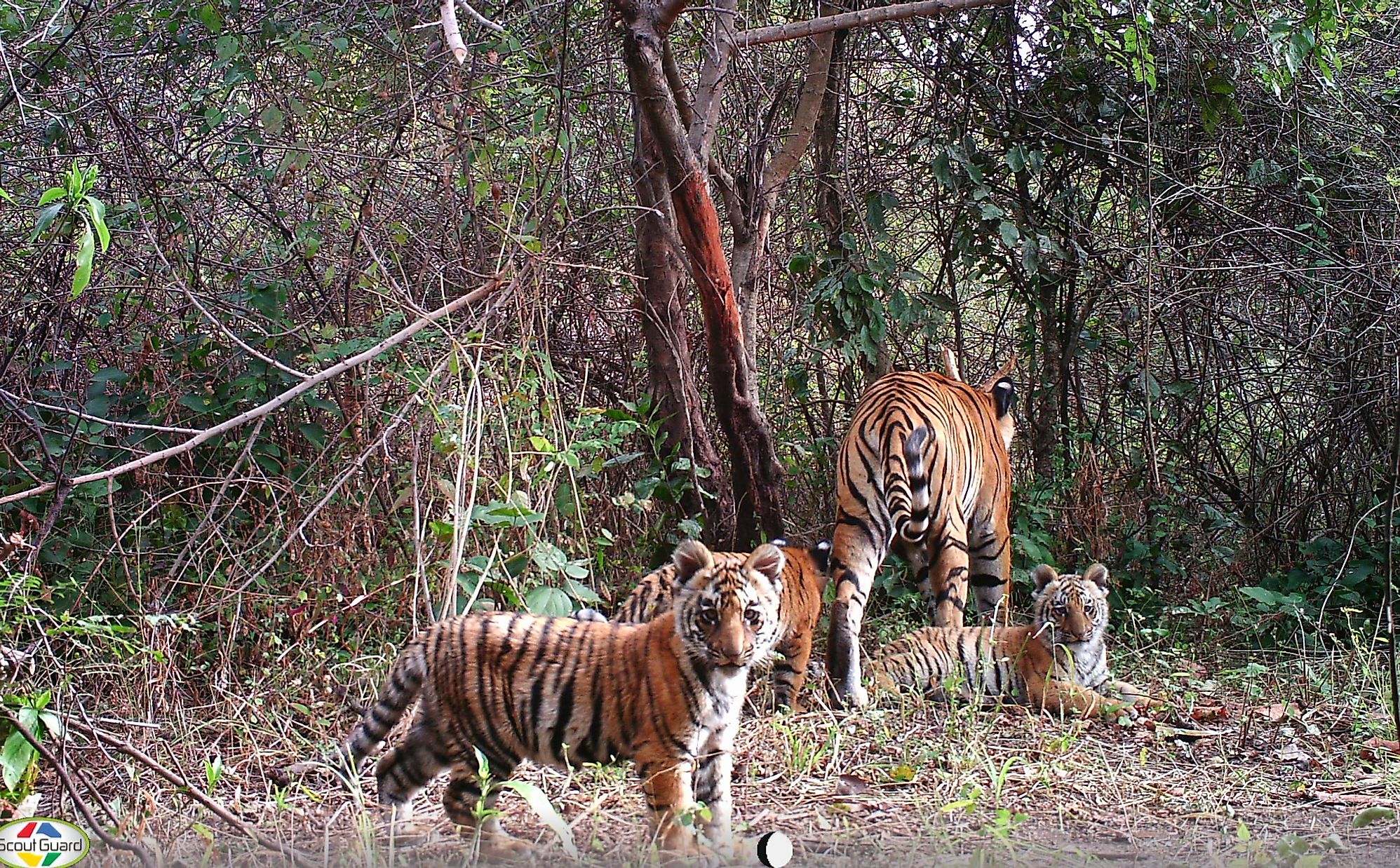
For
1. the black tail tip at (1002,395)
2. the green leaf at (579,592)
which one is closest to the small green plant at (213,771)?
the green leaf at (579,592)

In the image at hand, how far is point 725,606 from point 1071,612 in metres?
2.15

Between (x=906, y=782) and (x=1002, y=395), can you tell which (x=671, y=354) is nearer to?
(x=1002, y=395)

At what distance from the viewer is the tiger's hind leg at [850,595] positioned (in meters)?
5.49

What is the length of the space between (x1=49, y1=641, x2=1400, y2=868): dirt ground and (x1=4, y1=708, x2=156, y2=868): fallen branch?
81 millimetres

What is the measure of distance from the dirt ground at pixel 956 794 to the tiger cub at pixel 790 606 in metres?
0.20

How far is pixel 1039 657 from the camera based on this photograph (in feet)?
18.0

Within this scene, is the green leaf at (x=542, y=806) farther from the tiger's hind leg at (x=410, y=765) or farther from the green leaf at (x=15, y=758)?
the green leaf at (x=15, y=758)

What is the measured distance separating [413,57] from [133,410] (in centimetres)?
203

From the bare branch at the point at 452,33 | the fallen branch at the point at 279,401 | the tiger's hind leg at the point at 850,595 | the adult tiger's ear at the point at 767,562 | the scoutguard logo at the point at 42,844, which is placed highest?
the bare branch at the point at 452,33

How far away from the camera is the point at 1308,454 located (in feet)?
23.0

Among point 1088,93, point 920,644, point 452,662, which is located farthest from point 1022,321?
point 452,662

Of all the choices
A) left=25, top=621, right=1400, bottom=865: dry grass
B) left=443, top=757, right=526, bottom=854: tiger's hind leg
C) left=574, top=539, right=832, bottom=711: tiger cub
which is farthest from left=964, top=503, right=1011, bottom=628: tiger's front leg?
left=443, top=757, right=526, bottom=854: tiger's hind leg

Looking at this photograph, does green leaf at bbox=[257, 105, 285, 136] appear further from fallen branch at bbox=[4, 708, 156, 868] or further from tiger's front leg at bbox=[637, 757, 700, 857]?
tiger's front leg at bbox=[637, 757, 700, 857]

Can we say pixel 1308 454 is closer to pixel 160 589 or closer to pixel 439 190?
pixel 439 190
